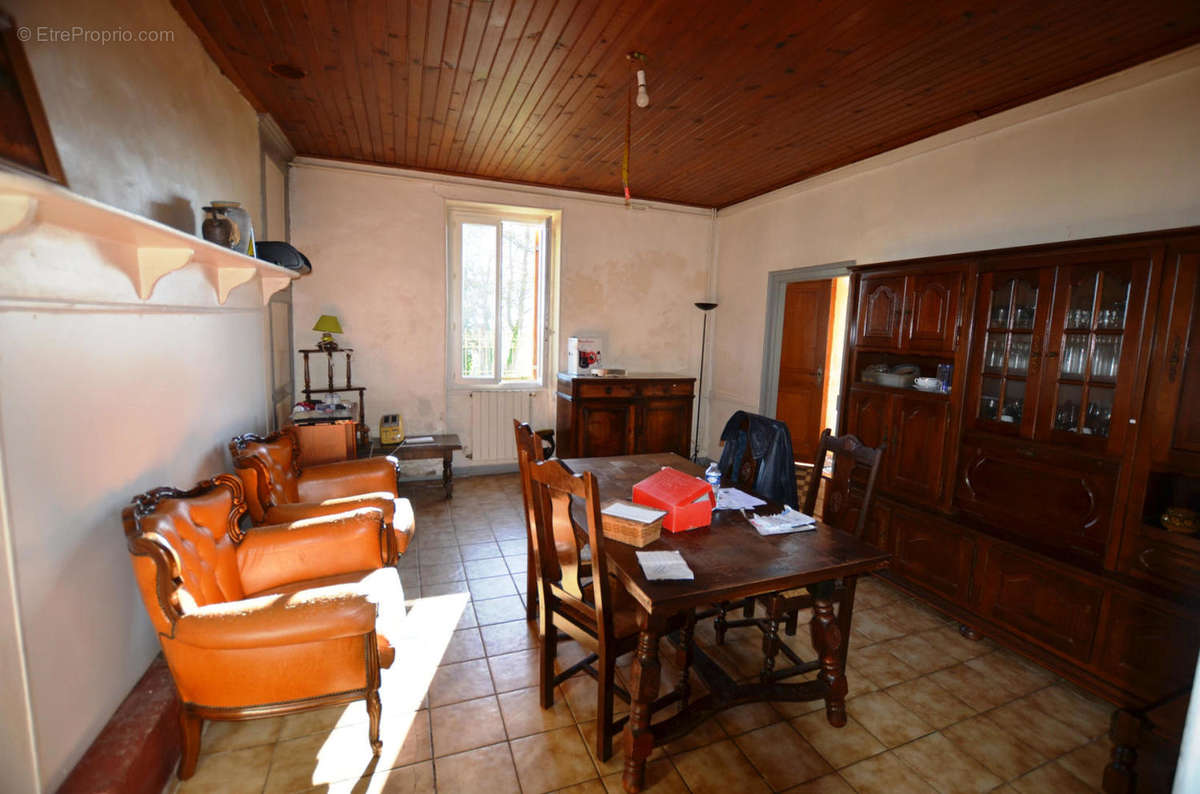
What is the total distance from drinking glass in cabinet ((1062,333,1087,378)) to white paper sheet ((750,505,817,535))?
1.66 m

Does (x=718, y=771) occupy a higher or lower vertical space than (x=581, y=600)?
lower

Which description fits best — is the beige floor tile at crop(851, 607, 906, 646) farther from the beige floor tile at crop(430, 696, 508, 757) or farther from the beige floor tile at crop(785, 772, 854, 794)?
the beige floor tile at crop(430, 696, 508, 757)

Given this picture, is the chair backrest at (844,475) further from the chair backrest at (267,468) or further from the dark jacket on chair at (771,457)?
the chair backrest at (267,468)

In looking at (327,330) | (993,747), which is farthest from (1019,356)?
(327,330)

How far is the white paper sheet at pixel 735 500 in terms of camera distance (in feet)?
8.03

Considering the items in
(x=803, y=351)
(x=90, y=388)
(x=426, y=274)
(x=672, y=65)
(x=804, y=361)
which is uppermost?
(x=672, y=65)

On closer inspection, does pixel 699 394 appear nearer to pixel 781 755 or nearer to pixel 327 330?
pixel 327 330

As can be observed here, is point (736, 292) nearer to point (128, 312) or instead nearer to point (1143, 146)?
point (1143, 146)

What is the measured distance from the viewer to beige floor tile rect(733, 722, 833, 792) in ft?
6.34

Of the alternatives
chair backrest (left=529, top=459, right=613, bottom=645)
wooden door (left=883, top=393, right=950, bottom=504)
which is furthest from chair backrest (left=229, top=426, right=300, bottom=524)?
wooden door (left=883, top=393, right=950, bottom=504)

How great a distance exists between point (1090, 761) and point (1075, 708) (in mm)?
389

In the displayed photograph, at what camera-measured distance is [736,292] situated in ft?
19.7

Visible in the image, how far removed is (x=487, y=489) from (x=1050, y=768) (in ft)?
14.2

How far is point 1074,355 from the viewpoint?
264 cm
